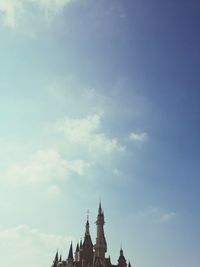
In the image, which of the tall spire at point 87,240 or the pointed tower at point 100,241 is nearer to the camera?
the pointed tower at point 100,241

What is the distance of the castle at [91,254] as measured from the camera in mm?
95875

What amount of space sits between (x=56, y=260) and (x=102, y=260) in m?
19.8

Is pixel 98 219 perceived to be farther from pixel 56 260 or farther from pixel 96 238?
pixel 56 260

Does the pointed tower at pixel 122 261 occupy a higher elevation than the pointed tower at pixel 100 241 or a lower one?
lower

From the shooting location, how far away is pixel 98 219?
4112 inches

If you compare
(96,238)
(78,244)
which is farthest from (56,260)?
(96,238)

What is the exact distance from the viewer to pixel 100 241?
99375mm

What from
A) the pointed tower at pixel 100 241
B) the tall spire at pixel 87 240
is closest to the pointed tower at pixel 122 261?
the pointed tower at pixel 100 241

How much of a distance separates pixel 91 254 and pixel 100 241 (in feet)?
15.8

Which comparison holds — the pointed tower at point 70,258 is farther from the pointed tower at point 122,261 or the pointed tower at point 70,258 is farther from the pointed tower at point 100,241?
the pointed tower at point 122,261

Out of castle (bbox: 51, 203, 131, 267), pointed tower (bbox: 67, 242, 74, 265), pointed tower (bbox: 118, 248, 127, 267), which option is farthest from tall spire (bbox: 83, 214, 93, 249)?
pointed tower (bbox: 118, 248, 127, 267)

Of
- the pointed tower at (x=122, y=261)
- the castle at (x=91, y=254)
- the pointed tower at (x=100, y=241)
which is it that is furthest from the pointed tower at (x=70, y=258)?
the pointed tower at (x=122, y=261)

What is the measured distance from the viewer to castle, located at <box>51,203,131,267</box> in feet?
315

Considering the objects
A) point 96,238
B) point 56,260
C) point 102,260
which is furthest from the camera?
point 56,260
